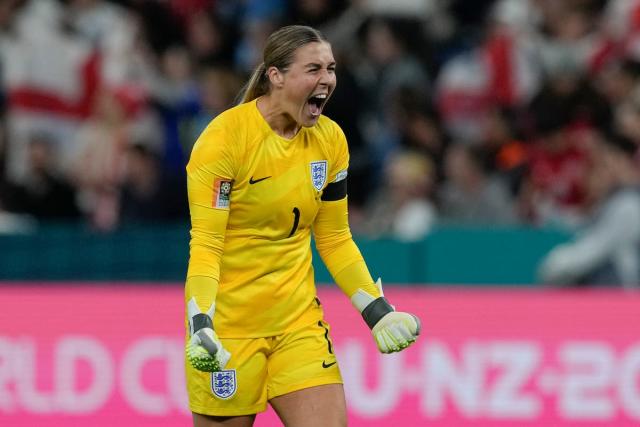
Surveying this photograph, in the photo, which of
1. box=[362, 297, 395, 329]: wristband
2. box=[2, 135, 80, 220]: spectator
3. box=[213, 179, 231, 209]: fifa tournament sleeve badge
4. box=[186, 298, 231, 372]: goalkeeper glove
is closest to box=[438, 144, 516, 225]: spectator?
box=[2, 135, 80, 220]: spectator

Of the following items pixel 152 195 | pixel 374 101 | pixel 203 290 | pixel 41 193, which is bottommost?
pixel 203 290

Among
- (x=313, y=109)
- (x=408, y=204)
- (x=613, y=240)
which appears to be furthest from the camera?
(x=408, y=204)

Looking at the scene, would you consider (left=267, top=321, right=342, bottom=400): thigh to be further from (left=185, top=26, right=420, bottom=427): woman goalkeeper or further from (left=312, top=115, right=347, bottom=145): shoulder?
(left=312, top=115, right=347, bottom=145): shoulder

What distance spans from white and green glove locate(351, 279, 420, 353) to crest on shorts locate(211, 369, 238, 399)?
560mm

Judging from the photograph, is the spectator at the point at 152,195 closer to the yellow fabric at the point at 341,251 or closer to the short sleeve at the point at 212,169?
the yellow fabric at the point at 341,251

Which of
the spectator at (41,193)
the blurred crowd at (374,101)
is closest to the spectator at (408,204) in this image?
the blurred crowd at (374,101)

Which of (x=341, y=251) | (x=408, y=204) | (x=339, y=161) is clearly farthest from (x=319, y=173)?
(x=408, y=204)

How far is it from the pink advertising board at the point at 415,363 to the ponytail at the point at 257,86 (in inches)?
111

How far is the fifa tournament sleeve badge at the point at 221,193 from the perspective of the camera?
5.14m

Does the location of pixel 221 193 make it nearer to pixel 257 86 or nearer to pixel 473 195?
pixel 257 86

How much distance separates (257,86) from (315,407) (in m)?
1.23

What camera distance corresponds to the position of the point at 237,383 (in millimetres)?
5316

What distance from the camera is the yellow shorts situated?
17.4 feet

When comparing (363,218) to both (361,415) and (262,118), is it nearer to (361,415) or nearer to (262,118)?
(361,415)
